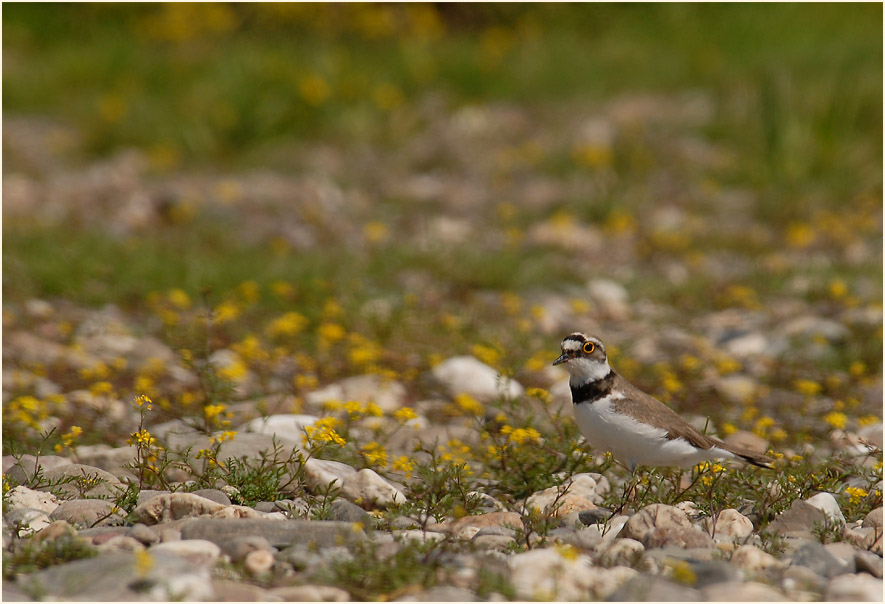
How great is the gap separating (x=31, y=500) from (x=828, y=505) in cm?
341

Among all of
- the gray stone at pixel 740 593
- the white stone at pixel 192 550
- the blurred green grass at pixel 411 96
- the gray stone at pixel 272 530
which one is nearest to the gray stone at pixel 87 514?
the gray stone at pixel 272 530

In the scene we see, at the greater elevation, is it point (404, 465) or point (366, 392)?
point (366, 392)

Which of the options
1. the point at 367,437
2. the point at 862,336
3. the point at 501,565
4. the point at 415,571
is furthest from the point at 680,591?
the point at 862,336

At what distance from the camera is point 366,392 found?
6.47 metres

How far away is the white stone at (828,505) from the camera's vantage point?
14.4 feet

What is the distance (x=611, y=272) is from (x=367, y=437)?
4439 mm

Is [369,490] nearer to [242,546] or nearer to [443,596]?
[242,546]

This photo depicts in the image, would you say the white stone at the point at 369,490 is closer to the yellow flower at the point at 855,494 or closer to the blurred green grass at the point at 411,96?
the yellow flower at the point at 855,494

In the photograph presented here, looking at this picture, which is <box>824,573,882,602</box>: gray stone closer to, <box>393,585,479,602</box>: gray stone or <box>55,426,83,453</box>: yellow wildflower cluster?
<box>393,585,479,602</box>: gray stone

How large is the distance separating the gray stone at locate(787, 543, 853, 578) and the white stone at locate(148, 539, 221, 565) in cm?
211

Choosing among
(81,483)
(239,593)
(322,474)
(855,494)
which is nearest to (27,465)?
(81,483)

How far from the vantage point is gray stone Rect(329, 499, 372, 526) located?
14.0 feet

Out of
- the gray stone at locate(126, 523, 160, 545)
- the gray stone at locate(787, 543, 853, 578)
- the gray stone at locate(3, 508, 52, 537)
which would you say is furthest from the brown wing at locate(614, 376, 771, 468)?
the gray stone at locate(3, 508, 52, 537)

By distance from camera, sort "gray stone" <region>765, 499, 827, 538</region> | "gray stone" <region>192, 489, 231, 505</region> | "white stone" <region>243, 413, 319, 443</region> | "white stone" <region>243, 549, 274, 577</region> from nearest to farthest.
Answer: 1. "white stone" <region>243, 549, 274, 577</region>
2. "gray stone" <region>765, 499, 827, 538</region>
3. "gray stone" <region>192, 489, 231, 505</region>
4. "white stone" <region>243, 413, 319, 443</region>
